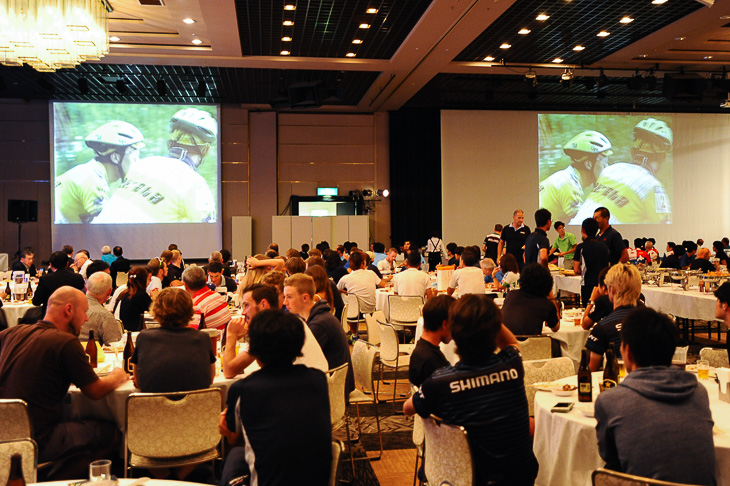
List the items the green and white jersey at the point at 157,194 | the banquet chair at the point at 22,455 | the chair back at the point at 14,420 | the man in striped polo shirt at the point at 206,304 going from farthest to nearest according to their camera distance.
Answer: the green and white jersey at the point at 157,194 → the man in striped polo shirt at the point at 206,304 → the chair back at the point at 14,420 → the banquet chair at the point at 22,455

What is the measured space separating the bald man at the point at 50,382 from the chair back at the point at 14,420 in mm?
157

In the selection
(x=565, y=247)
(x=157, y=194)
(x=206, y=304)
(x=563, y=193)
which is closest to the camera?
(x=206, y=304)

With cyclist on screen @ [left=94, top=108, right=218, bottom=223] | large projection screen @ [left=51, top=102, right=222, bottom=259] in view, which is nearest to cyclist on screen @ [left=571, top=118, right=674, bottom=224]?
cyclist on screen @ [left=94, top=108, right=218, bottom=223]

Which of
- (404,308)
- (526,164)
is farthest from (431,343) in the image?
(526,164)

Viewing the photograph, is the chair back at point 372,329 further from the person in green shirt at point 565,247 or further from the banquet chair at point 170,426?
the person in green shirt at point 565,247

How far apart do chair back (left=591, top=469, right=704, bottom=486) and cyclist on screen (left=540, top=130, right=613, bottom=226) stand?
1784 centimetres

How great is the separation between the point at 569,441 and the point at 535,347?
6.55 feet

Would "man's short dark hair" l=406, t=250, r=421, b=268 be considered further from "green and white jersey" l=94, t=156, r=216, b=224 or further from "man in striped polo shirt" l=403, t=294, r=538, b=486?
"green and white jersey" l=94, t=156, r=216, b=224

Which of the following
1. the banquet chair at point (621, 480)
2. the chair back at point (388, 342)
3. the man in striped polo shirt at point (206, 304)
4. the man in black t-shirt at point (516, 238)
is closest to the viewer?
the banquet chair at point (621, 480)

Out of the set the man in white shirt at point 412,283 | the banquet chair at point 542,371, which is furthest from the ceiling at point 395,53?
the banquet chair at point 542,371

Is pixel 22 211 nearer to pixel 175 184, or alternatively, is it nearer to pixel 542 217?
pixel 175 184

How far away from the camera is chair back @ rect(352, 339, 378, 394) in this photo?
4.46 metres

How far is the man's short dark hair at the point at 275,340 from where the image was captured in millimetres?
2531

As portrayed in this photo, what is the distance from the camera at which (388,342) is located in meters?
6.02
